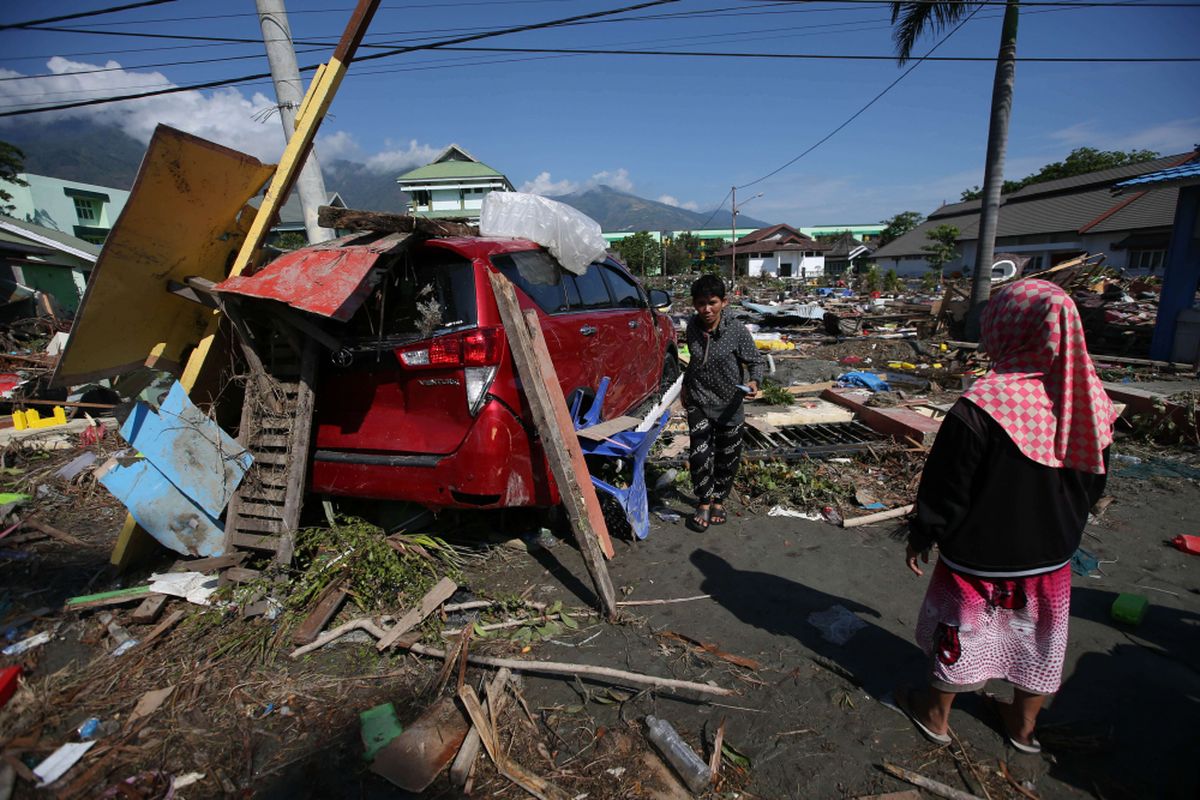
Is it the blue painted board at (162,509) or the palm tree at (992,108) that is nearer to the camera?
the blue painted board at (162,509)

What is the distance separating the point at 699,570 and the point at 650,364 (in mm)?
2450

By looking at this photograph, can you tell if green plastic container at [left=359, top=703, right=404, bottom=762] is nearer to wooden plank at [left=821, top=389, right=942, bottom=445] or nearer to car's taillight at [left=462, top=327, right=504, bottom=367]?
car's taillight at [left=462, top=327, right=504, bottom=367]

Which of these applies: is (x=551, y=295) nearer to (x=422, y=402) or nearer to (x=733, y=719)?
(x=422, y=402)

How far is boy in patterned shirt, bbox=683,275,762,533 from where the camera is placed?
3664mm

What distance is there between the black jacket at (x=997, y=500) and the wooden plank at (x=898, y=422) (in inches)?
119

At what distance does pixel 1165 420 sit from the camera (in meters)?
5.23

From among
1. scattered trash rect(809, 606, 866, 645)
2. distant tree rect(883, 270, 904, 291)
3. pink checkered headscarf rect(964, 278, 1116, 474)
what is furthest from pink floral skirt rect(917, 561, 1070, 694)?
distant tree rect(883, 270, 904, 291)

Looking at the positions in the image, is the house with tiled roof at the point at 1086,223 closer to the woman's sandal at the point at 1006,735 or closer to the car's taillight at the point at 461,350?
the woman's sandal at the point at 1006,735

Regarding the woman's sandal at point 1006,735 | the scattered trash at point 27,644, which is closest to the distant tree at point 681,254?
the woman's sandal at point 1006,735

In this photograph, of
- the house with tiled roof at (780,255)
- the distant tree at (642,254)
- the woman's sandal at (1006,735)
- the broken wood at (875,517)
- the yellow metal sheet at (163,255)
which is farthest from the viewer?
the house with tiled roof at (780,255)

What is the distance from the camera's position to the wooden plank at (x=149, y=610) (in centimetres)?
278

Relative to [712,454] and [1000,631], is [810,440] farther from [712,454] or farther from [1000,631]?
[1000,631]

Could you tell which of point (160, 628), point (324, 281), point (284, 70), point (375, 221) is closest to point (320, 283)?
point (324, 281)

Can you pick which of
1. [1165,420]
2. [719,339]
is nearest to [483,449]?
[719,339]
